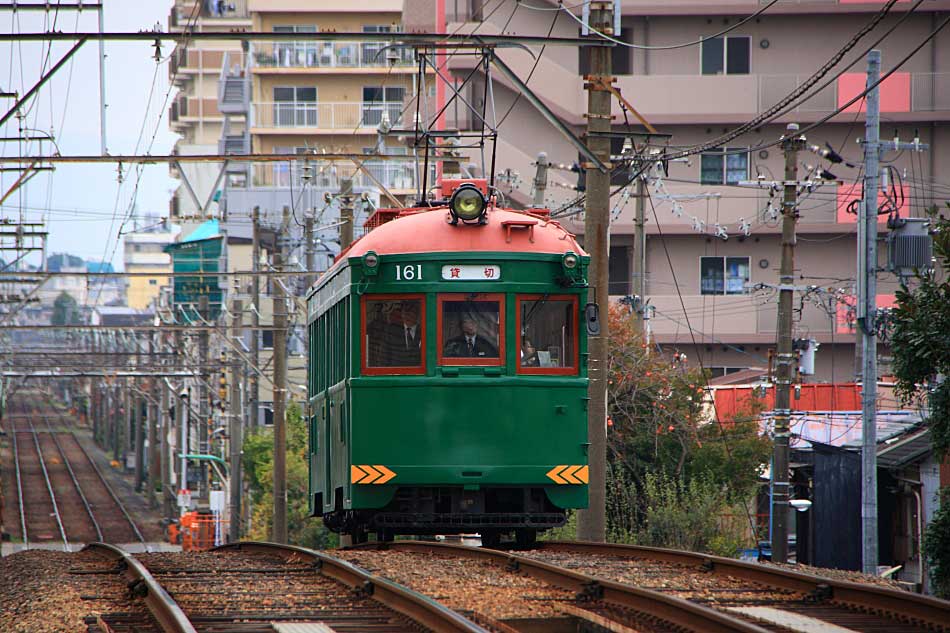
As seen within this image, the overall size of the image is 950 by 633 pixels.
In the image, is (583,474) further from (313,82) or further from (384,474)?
(313,82)

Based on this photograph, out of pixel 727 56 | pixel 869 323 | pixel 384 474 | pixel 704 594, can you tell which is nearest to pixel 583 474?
pixel 384 474

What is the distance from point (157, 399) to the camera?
6669 cm

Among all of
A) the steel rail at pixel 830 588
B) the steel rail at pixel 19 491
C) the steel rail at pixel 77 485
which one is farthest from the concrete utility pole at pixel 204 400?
the steel rail at pixel 830 588

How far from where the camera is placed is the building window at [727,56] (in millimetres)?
42938

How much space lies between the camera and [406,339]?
13000 mm

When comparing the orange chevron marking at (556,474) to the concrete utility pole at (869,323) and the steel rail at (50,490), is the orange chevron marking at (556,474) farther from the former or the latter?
the steel rail at (50,490)

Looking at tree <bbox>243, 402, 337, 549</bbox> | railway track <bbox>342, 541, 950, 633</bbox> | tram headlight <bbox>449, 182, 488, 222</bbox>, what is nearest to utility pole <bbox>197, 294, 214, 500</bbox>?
tree <bbox>243, 402, 337, 549</bbox>

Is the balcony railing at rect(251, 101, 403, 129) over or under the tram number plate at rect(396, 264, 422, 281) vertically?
over

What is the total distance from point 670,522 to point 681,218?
20.2 metres

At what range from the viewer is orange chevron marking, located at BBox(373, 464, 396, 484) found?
12812 mm

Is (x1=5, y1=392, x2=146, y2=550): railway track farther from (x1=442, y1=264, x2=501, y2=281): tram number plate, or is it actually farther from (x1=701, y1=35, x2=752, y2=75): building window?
(x1=442, y1=264, x2=501, y2=281): tram number plate

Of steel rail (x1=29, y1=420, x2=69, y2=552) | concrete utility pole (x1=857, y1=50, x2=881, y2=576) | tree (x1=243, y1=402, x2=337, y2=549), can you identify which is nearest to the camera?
concrete utility pole (x1=857, y1=50, x2=881, y2=576)

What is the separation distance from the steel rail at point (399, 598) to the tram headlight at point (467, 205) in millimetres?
3319

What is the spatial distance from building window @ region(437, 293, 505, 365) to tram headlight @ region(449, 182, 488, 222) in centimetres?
74
